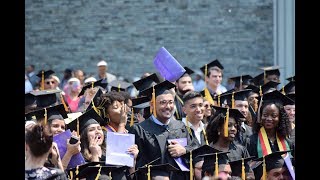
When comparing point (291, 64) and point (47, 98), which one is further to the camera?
point (291, 64)

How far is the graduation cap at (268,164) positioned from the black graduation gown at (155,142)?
26.1 inches

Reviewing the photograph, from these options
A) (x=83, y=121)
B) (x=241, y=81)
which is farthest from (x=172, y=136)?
(x=241, y=81)

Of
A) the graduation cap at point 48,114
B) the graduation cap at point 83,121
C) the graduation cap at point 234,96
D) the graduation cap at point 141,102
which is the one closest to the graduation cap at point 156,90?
the graduation cap at point 141,102

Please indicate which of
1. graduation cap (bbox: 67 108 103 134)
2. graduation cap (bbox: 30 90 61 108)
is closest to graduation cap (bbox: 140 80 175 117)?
graduation cap (bbox: 67 108 103 134)

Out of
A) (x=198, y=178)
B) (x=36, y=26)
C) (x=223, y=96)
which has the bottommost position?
(x=198, y=178)

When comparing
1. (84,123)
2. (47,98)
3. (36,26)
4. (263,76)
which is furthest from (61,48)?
(84,123)

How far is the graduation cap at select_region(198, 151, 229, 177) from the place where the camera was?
840cm

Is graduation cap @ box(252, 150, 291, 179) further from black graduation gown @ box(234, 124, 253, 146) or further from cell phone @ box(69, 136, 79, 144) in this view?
cell phone @ box(69, 136, 79, 144)

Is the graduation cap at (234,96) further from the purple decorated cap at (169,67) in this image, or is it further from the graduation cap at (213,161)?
the graduation cap at (213,161)

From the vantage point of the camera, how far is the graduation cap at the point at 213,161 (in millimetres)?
8398

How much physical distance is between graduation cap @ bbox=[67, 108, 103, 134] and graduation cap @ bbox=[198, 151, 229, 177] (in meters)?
1.19
